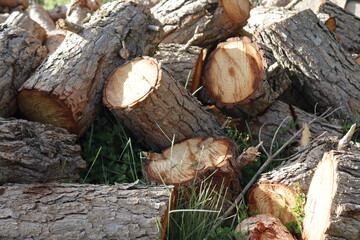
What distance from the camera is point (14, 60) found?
11.6ft

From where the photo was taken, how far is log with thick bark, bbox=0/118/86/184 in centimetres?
297

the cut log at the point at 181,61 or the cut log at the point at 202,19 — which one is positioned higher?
the cut log at the point at 202,19

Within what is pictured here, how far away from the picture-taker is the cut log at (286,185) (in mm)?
3090

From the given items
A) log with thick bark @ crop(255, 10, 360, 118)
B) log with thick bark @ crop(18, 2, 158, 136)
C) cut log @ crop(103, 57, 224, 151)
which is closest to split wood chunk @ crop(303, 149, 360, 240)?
cut log @ crop(103, 57, 224, 151)

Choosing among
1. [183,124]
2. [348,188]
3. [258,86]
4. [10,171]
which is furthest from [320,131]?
[10,171]

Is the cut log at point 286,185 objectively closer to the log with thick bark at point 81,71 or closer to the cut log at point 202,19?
the log with thick bark at point 81,71

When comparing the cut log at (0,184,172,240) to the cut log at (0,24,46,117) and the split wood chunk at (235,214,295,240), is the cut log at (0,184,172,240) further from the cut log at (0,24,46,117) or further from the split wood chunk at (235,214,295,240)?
the cut log at (0,24,46,117)

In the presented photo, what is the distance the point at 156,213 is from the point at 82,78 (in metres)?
1.24

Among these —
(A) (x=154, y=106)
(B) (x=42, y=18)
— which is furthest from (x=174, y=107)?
(B) (x=42, y=18)

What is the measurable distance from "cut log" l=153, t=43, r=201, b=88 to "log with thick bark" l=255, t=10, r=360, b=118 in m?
0.64

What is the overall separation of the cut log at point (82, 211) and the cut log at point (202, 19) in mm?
1828

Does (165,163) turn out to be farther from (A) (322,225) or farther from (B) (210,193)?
(A) (322,225)

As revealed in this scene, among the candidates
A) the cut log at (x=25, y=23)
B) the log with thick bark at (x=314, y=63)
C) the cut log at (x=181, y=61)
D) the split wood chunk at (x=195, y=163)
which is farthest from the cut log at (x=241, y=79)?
the cut log at (x=25, y=23)

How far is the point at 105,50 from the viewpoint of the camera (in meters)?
3.62
